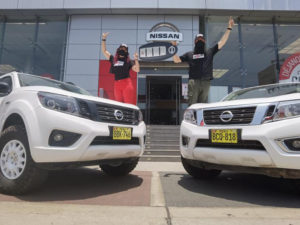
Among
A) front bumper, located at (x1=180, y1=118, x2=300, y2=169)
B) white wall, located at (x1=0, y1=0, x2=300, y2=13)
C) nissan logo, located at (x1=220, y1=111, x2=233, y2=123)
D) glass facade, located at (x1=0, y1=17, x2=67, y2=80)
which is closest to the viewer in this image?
front bumper, located at (x1=180, y1=118, x2=300, y2=169)

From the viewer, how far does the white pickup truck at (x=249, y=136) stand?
6.90 feet

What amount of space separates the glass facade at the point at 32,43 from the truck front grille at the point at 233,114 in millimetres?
10036

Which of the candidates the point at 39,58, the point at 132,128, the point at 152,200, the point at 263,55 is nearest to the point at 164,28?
the point at 263,55

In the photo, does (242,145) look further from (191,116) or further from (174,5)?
(174,5)

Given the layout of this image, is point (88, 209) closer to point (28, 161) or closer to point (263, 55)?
point (28, 161)

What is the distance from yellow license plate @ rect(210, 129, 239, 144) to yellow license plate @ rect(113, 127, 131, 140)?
3.10 ft

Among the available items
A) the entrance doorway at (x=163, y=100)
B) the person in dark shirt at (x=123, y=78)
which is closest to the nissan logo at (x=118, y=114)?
the person in dark shirt at (x=123, y=78)

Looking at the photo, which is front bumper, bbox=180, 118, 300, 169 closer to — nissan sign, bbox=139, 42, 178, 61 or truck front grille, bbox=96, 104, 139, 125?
truck front grille, bbox=96, 104, 139, 125

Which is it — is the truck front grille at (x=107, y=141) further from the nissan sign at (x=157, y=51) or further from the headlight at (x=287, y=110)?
the nissan sign at (x=157, y=51)

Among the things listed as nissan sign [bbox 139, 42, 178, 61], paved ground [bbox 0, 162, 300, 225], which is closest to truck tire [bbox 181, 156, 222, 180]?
paved ground [bbox 0, 162, 300, 225]

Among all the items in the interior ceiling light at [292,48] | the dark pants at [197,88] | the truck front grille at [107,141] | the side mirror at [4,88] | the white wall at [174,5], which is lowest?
the truck front grille at [107,141]

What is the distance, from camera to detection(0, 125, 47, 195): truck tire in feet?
7.26

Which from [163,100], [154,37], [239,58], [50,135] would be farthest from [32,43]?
[50,135]

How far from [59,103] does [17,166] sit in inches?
29.0
